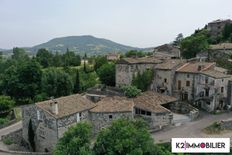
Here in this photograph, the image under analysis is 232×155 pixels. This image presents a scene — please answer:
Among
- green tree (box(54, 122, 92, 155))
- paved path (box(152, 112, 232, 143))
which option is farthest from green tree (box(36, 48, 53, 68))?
green tree (box(54, 122, 92, 155))

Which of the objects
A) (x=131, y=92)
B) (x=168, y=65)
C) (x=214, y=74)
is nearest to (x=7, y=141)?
(x=131, y=92)

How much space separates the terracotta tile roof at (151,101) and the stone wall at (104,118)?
3.45m

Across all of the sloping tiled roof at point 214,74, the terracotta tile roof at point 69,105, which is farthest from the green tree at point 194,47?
the terracotta tile roof at point 69,105

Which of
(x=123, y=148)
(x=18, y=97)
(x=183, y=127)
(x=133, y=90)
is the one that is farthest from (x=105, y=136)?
(x=18, y=97)

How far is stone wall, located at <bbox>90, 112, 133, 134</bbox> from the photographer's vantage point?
36.1 m

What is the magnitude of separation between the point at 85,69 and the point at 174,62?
129 feet

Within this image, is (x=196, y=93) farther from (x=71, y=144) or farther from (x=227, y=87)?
(x=71, y=144)

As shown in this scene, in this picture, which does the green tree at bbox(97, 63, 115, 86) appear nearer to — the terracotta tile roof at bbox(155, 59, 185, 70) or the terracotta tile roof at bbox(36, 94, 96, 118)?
the terracotta tile roof at bbox(155, 59, 185, 70)

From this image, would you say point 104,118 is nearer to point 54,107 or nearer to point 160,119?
point 54,107

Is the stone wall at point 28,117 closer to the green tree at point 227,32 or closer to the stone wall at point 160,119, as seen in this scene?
the stone wall at point 160,119

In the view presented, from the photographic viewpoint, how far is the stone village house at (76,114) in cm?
3381

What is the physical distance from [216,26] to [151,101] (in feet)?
202

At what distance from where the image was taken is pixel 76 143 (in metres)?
24.2

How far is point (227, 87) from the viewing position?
4316cm
